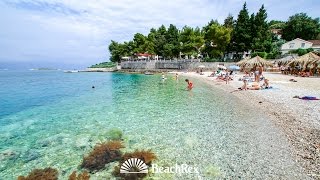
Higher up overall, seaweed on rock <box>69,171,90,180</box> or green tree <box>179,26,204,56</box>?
green tree <box>179,26,204,56</box>

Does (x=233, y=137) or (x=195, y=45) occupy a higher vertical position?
(x=195, y=45)

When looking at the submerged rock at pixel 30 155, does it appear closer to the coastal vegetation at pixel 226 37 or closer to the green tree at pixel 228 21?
the coastal vegetation at pixel 226 37

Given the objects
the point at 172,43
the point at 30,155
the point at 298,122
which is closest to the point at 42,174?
the point at 30,155

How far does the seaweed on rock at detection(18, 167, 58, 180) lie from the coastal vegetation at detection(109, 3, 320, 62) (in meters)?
46.0

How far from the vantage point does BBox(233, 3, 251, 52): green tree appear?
48.7 m

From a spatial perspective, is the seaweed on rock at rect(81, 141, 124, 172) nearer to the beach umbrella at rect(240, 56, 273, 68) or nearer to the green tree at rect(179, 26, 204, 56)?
the beach umbrella at rect(240, 56, 273, 68)

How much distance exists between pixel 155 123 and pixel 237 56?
4701 cm

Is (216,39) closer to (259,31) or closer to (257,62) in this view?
(259,31)

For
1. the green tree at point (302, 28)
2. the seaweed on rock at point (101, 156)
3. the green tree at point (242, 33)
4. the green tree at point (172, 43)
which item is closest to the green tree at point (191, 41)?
the green tree at point (172, 43)

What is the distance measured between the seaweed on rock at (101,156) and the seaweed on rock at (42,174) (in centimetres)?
91

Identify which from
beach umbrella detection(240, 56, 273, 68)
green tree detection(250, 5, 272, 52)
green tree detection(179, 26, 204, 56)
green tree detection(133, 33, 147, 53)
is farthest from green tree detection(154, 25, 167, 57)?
beach umbrella detection(240, 56, 273, 68)

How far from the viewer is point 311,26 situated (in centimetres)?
6341

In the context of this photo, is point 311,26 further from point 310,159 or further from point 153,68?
point 310,159

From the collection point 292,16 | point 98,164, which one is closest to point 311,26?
point 292,16
